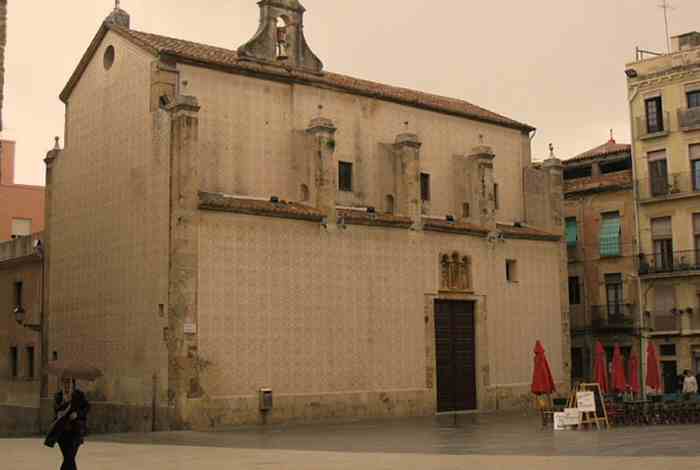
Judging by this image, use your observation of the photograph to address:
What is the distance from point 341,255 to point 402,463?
15442 millimetres

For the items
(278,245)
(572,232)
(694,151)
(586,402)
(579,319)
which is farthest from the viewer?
(572,232)

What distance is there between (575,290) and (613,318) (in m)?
2.59

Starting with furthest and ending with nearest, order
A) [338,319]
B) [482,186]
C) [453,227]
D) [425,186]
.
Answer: [482,186]
[425,186]
[453,227]
[338,319]

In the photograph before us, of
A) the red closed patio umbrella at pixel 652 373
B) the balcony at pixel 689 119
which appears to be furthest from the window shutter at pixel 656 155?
the red closed patio umbrella at pixel 652 373

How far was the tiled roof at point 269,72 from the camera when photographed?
31062 mm

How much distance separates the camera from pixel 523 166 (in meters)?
40.8

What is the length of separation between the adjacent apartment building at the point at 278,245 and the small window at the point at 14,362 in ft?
14.5

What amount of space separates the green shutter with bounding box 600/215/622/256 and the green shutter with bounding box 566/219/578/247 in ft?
4.72

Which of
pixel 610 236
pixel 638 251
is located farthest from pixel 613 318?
pixel 610 236

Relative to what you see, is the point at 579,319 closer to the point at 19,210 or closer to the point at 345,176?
the point at 345,176

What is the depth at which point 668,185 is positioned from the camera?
44.2 meters

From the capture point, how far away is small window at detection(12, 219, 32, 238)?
5450cm

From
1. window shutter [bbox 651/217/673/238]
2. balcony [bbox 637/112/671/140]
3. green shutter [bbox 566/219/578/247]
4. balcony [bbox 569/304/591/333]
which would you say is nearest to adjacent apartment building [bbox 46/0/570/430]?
window shutter [bbox 651/217/673/238]

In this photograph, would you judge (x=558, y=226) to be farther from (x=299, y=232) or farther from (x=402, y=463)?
(x=402, y=463)
